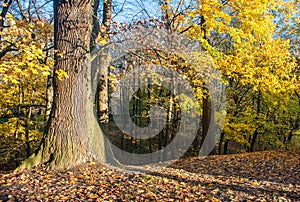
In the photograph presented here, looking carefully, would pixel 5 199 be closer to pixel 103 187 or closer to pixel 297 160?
pixel 103 187

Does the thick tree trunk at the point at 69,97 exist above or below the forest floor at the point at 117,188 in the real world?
above

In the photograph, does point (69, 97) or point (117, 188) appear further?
point (69, 97)

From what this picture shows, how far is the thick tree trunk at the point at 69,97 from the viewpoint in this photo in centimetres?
505

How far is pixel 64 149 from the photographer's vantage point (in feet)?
16.5

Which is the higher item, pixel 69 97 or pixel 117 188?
pixel 69 97

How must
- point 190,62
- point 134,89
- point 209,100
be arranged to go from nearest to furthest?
point 190,62, point 209,100, point 134,89

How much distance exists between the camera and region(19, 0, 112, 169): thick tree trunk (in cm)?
505

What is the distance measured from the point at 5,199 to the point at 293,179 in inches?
253

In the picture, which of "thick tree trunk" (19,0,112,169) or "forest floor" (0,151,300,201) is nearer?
"forest floor" (0,151,300,201)

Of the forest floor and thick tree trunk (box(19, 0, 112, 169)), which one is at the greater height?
thick tree trunk (box(19, 0, 112, 169))

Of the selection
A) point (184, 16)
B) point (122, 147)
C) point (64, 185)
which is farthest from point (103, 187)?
point (122, 147)

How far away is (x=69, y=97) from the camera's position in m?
5.11

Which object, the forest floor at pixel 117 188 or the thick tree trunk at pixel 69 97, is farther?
the thick tree trunk at pixel 69 97

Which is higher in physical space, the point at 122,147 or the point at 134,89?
the point at 134,89
